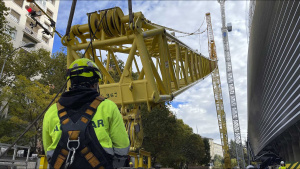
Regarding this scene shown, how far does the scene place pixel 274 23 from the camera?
15.9 metres

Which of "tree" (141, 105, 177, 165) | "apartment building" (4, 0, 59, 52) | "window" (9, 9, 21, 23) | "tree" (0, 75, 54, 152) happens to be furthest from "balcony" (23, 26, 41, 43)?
Answer: "tree" (141, 105, 177, 165)

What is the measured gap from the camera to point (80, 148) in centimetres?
191

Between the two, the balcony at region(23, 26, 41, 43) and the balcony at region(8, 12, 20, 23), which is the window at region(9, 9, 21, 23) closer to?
the balcony at region(8, 12, 20, 23)

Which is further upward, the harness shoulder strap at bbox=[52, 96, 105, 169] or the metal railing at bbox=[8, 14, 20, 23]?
the metal railing at bbox=[8, 14, 20, 23]

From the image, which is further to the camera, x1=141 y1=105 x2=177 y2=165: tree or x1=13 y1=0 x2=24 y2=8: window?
x1=13 y1=0 x2=24 y2=8: window

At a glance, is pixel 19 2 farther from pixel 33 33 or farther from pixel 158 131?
pixel 158 131

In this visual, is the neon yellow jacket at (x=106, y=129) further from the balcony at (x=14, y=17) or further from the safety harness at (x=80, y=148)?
the balcony at (x=14, y=17)

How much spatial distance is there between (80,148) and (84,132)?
0.46ft

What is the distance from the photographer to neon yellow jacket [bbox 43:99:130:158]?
198 cm

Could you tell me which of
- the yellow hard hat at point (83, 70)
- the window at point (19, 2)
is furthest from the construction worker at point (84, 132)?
the window at point (19, 2)

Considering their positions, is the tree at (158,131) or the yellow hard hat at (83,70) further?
the tree at (158,131)

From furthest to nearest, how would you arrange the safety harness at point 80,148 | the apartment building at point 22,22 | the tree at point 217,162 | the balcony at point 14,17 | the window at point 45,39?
the tree at point 217,162 → the window at point 45,39 → the apartment building at point 22,22 → the balcony at point 14,17 → the safety harness at point 80,148

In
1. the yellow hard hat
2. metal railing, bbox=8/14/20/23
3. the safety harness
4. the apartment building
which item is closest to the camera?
the safety harness

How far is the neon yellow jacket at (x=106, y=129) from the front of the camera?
1979 mm
